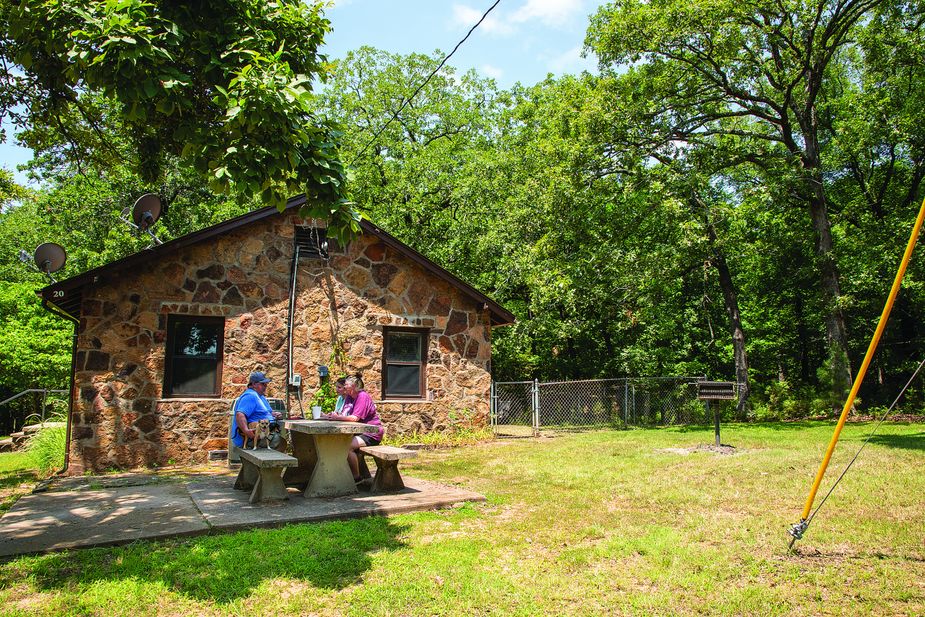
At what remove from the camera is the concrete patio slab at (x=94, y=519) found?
5.39 meters

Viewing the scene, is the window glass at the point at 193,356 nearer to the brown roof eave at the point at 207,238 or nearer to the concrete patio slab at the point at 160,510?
the brown roof eave at the point at 207,238

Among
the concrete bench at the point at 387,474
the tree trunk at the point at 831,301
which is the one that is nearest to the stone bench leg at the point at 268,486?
the concrete bench at the point at 387,474

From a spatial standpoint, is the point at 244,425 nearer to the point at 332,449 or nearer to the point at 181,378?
the point at 332,449

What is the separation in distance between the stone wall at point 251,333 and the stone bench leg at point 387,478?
4862mm

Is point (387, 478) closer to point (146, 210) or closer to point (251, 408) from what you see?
point (251, 408)

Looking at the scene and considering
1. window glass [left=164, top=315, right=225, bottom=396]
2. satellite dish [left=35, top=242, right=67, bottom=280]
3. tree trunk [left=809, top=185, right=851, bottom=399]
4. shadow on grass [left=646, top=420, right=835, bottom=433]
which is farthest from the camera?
tree trunk [left=809, top=185, right=851, bottom=399]

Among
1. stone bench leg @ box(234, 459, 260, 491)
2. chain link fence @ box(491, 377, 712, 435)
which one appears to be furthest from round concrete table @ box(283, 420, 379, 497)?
chain link fence @ box(491, 377, 712, 435)

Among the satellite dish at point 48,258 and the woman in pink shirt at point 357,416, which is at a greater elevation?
the satellite dish at point 48,258

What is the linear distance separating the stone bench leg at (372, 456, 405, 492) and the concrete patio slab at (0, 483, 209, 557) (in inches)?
85.2

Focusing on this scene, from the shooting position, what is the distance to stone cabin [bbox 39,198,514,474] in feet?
34.8

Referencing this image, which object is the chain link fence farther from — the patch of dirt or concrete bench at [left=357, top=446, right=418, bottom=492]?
concrete bench at [left=357, top=446, right=418, bottom=492]

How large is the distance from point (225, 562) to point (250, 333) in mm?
7325

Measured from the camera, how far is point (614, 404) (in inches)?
711

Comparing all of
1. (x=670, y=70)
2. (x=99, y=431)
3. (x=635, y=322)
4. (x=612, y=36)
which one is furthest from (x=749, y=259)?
(x=99, y=431)
